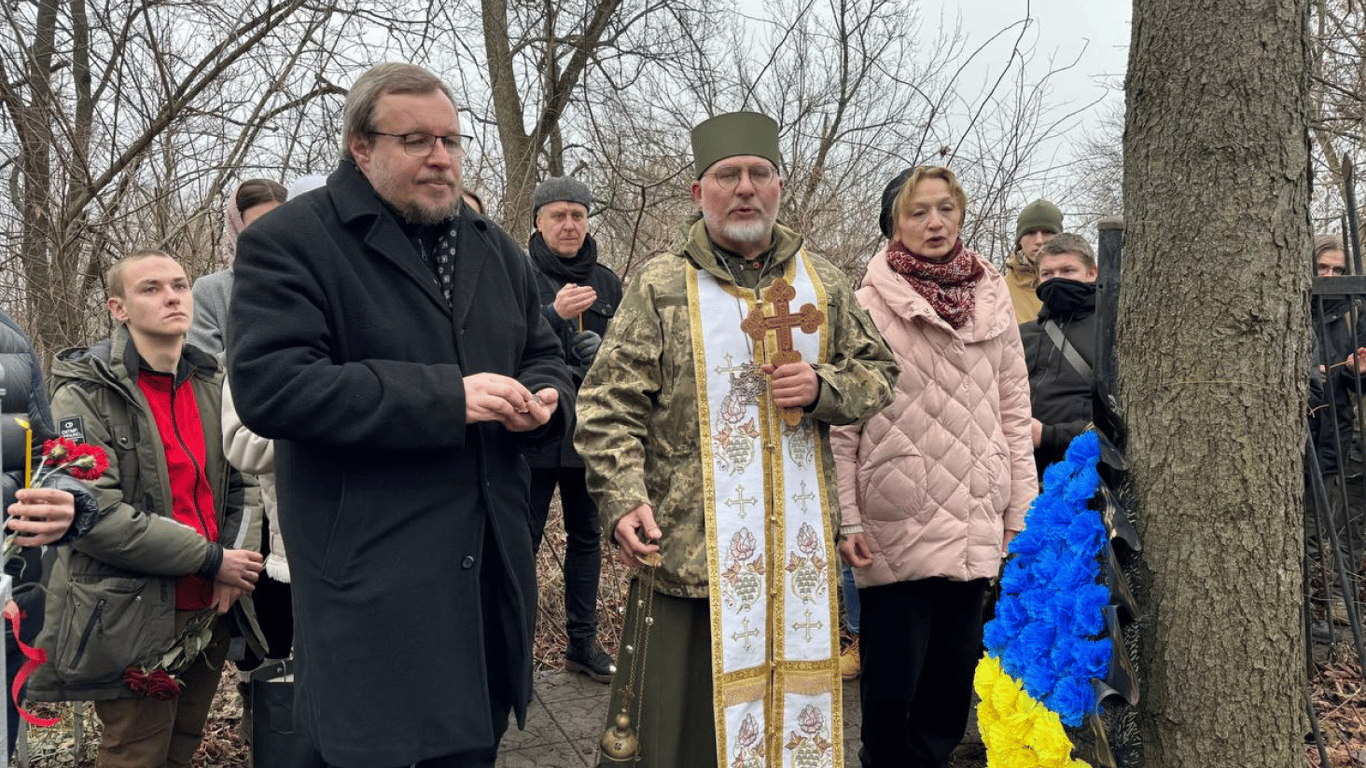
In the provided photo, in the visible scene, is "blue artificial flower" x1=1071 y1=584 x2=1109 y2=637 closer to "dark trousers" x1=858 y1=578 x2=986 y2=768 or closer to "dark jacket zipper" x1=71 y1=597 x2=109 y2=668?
"dark trousers" x1=858 y1=578 x2=986 y2=768

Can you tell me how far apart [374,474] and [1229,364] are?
2033 mm

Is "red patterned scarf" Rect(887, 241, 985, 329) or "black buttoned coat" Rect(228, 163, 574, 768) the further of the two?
"red patterned scarf" Rect(887, 241, 985, 329)

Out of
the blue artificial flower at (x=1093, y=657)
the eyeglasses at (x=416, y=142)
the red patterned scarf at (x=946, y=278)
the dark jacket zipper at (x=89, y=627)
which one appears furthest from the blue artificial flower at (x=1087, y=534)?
the dark jacket zipper at (x=89, y=627)

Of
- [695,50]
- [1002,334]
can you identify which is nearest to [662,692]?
[1002,334]

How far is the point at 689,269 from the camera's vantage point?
3.00 m

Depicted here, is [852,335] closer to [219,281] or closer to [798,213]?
[219,281]

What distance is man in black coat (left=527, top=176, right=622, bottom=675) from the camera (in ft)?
14.6

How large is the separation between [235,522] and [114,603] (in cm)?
45

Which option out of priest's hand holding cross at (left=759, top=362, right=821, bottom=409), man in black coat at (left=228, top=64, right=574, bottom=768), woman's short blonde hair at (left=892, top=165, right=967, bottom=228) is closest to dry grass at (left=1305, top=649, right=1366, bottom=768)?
woman's short blonde hair at (left=892, top=165, right=967, bottom=228)

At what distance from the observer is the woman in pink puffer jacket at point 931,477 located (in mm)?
3275

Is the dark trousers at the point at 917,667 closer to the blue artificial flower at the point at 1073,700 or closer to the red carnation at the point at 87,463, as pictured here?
the blue artificial flower at the point at 1073,700

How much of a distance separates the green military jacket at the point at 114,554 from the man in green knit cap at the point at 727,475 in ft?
4.73

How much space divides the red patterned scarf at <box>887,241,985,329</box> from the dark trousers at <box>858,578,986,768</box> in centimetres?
89

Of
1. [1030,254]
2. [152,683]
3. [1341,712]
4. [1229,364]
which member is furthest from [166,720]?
[1341,712]
